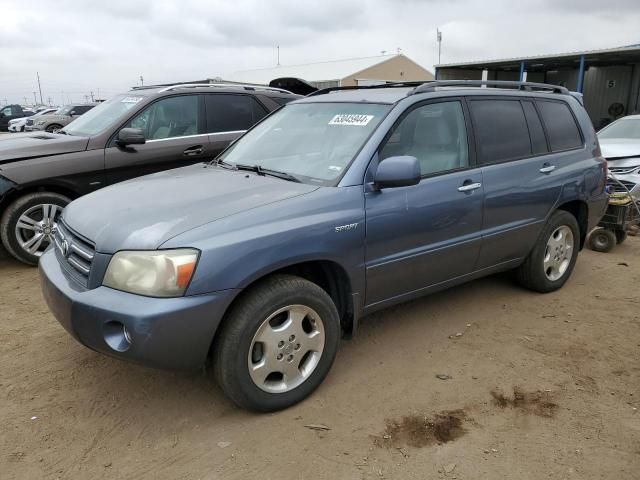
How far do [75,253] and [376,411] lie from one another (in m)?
1.90

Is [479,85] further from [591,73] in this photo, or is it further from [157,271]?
[591,73]

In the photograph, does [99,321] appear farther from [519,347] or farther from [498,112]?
[498,112]

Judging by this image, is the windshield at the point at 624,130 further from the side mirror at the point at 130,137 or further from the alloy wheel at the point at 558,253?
the side mirror at the point at 130,137

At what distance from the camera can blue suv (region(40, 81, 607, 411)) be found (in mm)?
2555

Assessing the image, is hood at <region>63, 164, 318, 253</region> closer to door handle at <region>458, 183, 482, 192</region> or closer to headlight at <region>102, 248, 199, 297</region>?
headlight at <region>102, 248, 199, 297</region>

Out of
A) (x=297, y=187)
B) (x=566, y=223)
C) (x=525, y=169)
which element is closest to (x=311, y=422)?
(x=297, y=187)

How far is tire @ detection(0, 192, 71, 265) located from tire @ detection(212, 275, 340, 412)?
10.5 feet

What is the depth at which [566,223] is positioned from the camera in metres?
4.62

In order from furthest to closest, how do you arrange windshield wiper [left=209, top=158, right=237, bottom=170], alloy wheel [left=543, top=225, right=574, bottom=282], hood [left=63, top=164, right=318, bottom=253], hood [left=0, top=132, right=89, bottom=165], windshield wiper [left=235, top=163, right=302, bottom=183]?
1. hood [left=0, top=132, right=89, bottom=165]
2. alloy wheel [left=543, top=225, right=574, bottom=282]
3. windshield wiper [left=209, top=158, right=237, bottom=170]
4. windshield wiper [left=235, top=163, right=302, bottom=183]
5. hood [left=63, top=164, right=318, bottom=253]

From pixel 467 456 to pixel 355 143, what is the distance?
1921 millimetres

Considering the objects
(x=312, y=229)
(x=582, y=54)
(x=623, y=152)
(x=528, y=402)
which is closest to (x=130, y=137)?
(x=312, y=229)

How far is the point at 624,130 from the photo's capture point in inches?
361

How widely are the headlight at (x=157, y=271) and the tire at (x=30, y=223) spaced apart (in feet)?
9.71

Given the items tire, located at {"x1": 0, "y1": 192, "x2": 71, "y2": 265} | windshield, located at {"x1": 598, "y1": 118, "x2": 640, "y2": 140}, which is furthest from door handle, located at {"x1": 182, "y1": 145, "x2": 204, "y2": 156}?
windshield, located at {"x1": 598, "y1": 118, "x2": 640, "y2": 140}
